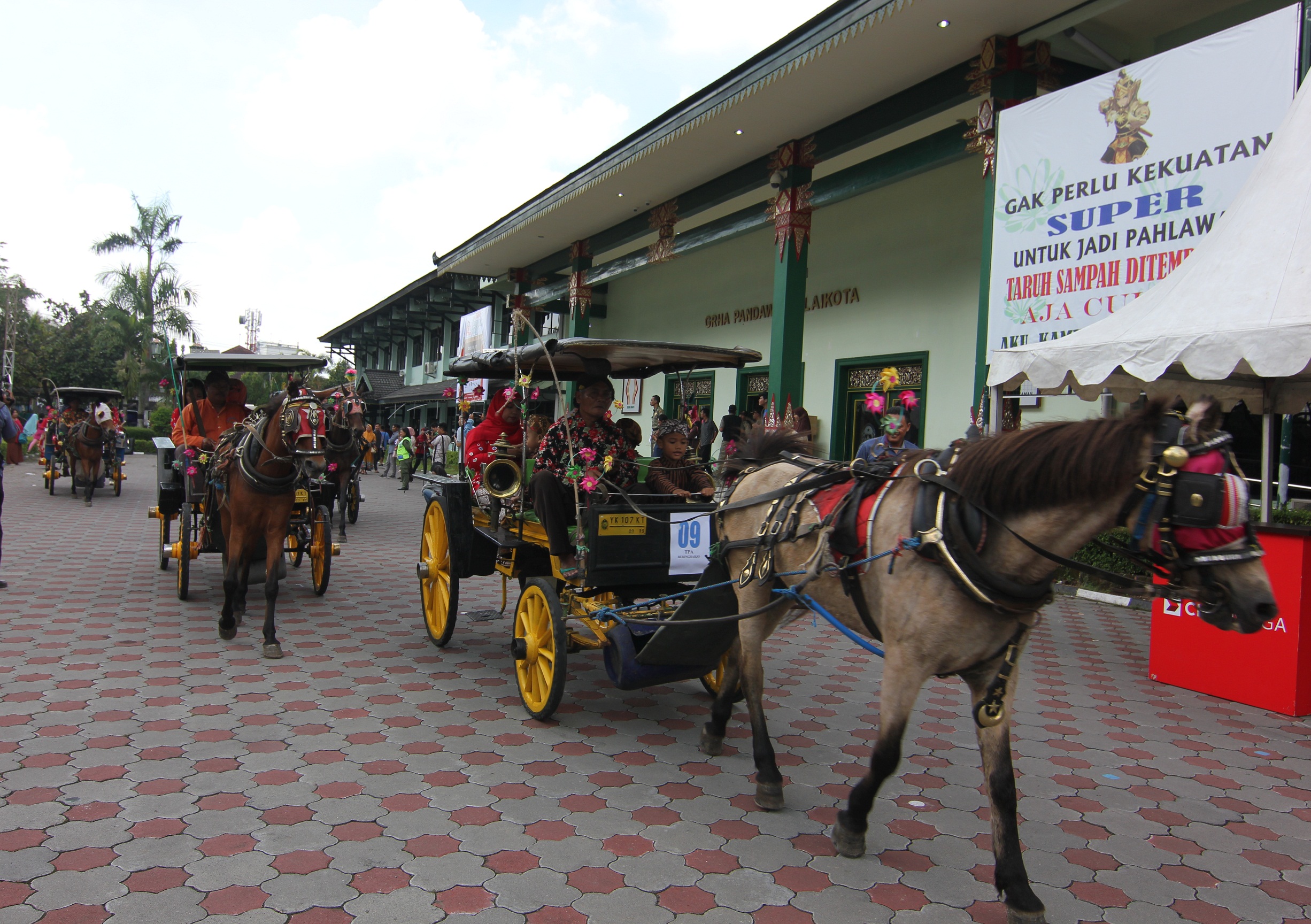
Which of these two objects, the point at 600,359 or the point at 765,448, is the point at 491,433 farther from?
the point at 765,448

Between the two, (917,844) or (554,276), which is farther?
(554,276)

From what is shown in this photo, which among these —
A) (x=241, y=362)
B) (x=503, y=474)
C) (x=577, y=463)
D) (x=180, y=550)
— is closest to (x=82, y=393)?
(x=180, y=550)

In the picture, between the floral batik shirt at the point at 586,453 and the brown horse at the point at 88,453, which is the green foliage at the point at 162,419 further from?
the floral batik shirt at the point at 586,453

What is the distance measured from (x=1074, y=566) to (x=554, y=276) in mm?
20024

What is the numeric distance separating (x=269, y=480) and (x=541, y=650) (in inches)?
97.1

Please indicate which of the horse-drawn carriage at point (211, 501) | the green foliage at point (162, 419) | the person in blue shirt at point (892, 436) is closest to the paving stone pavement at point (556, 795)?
the horse-drawn carriage at point (211, 501)

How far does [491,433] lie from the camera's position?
5609 mm

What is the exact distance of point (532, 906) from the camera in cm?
261

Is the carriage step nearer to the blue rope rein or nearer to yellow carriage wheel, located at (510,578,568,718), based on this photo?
yellow carriage wheel, located at (510,578,568,718)

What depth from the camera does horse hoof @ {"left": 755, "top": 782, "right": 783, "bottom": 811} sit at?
3379 mm

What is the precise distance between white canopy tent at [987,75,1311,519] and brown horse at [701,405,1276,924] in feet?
9.57

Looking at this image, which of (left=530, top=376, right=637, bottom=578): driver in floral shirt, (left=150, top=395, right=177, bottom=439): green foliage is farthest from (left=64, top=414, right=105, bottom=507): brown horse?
(left=150, top=395, right=177, bottom=439): green foliage

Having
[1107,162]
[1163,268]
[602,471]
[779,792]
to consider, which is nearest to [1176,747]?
[779,792]

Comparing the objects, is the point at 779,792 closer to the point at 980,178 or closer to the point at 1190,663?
the point at 1190,663
